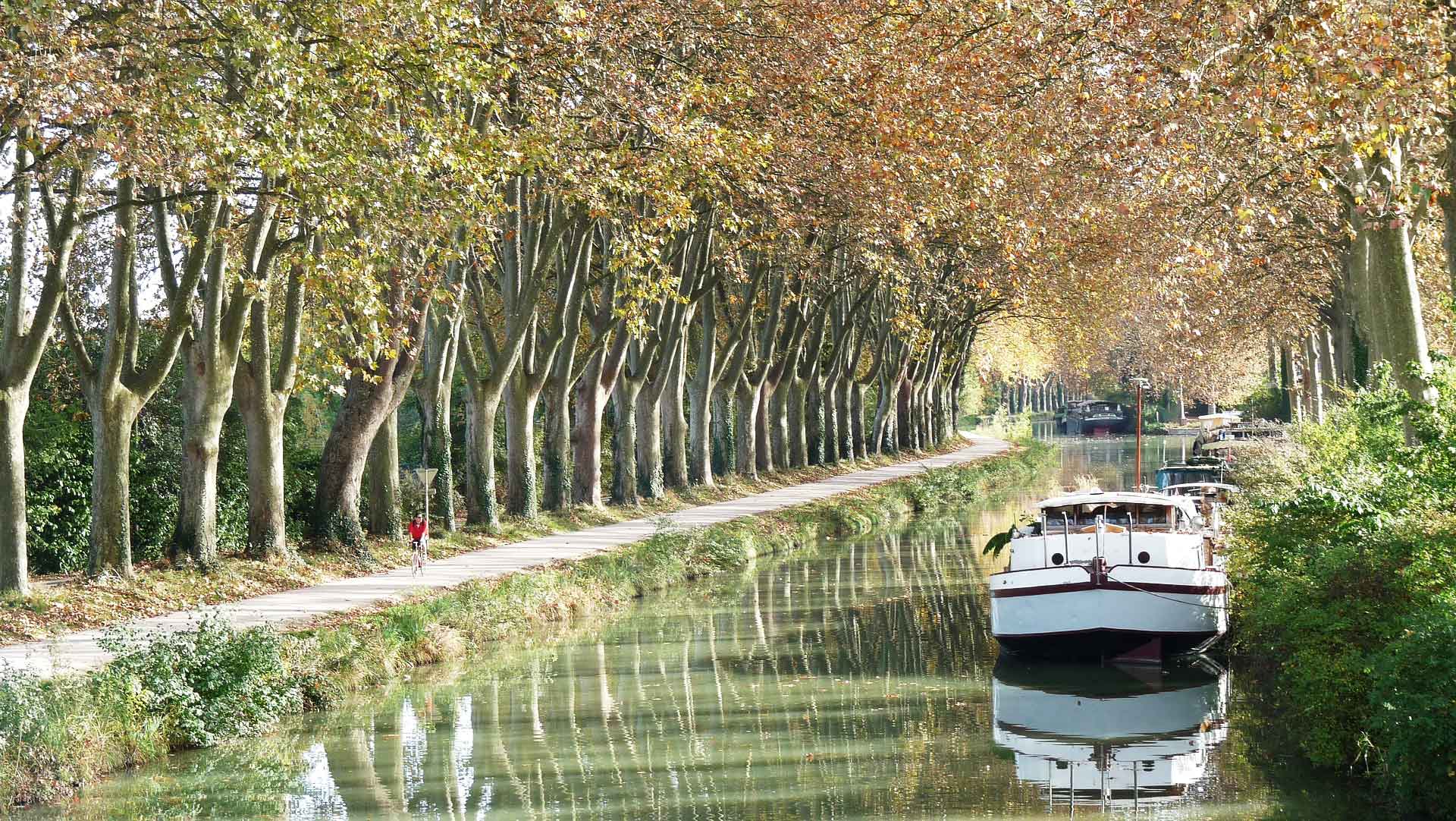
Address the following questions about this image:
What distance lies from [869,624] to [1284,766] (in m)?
10.3

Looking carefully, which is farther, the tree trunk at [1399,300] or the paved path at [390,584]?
the tree trunk at [1399,300]

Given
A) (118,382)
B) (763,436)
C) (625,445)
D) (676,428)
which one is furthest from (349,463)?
(763,436)

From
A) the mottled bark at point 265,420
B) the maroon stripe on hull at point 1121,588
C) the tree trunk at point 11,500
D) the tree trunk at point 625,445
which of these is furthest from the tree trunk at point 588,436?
the tree trunk at point 11,500

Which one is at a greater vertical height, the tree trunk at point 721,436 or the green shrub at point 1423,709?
the tree trunk at point 721,436

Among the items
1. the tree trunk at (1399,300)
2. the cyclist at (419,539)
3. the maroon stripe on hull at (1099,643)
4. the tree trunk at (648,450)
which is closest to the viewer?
the maroon stripe on hull at (1099,643)

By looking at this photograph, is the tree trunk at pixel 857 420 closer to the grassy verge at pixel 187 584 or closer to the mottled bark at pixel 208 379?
the grassy verge at pixel 187 584

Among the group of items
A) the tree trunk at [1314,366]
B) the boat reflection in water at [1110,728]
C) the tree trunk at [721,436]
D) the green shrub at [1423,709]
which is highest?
the tree trunk at [1314,366]

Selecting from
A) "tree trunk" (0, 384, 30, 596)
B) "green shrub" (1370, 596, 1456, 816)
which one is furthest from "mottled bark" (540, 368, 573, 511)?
"green shrub" (1370, 596, 1456, 816)

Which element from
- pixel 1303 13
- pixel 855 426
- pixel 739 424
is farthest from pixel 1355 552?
pixel 855 426

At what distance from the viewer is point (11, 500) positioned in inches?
696

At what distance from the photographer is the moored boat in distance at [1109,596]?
64.7 feet

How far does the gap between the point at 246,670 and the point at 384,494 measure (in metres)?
11.5

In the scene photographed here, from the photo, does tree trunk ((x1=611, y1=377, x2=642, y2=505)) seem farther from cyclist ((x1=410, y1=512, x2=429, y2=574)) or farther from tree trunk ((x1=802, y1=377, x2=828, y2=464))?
tree trunk ((x1=802, y1=377, x2=828, y2=464))

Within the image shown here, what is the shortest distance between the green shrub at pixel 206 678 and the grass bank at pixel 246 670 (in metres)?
0.01
